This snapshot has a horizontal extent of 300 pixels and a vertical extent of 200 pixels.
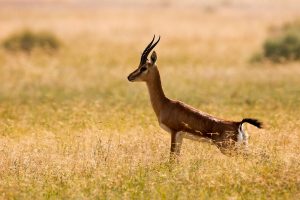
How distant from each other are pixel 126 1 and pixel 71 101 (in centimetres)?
6092

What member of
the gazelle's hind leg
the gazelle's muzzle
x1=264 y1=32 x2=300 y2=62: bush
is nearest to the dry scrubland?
the gazelle's hind leg

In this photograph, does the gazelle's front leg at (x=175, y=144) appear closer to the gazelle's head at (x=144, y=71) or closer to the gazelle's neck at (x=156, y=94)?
the gazelle's neck at (x=156, y=94)

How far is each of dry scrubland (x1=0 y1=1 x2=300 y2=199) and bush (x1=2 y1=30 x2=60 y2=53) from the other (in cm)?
57

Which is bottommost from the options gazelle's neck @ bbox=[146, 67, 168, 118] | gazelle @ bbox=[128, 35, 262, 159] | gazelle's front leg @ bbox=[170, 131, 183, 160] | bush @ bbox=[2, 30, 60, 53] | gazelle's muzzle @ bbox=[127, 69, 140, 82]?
gazelle's front leg @ bbox=[170, 131, 183, 160]

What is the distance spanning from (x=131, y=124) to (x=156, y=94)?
→ 189cm

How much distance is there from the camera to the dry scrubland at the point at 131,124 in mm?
9000

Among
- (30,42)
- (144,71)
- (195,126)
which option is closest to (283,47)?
(30,42)

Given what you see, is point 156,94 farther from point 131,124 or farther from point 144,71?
point 131,124

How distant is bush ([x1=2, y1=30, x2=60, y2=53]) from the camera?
Result: 30484 millimetres

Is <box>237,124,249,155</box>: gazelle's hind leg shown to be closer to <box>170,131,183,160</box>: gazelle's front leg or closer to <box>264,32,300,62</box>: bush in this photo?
<box>170,131,183,160</box>: gazelle's front leg

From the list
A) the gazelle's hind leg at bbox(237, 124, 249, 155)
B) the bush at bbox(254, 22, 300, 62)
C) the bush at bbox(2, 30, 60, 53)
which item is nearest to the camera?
the gazelle's hind leg at bbox(237, 124, 249, 155)

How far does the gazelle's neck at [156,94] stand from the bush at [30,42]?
19359mm

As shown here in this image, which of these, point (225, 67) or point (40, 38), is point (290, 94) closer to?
point (225, 67)

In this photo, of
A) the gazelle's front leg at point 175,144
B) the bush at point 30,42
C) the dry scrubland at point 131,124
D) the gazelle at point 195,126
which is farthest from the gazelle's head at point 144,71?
the bush at point 30,42
